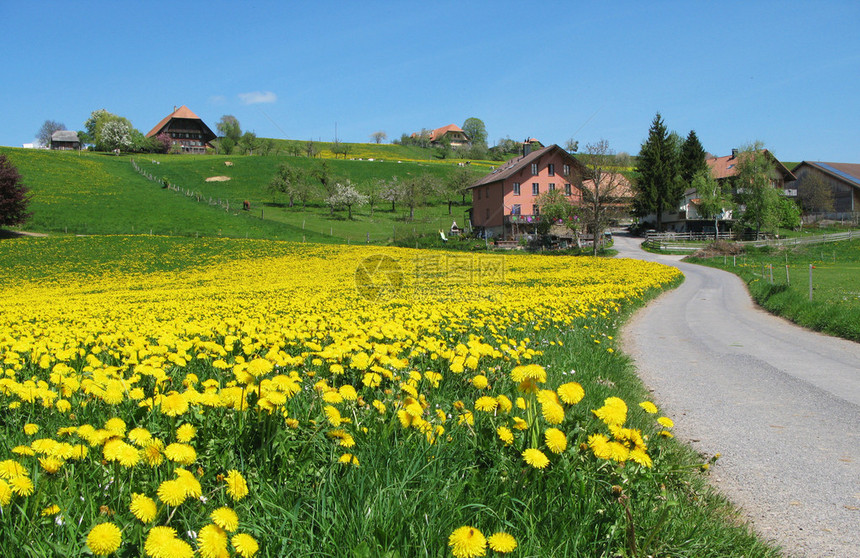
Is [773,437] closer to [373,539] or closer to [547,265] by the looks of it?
[373,539]

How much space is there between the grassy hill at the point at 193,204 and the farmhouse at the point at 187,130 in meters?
39.1

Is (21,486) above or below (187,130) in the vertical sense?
below

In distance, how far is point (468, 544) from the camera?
1771mm

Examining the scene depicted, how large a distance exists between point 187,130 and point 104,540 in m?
150

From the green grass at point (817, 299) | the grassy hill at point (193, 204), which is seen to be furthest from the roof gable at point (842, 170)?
the grassy hill at point (193, 204)

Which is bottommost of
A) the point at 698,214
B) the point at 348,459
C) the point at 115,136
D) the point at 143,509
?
the point at 348,459

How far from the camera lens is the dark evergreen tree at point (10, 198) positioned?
4312cm

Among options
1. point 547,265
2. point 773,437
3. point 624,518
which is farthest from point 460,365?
point 547,265

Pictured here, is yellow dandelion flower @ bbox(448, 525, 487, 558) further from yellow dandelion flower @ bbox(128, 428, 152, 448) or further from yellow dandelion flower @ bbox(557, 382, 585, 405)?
yellow dandelion flower @ bbox(128, 428, 152, 448)

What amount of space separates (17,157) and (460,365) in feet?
304

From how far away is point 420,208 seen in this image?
74750mm

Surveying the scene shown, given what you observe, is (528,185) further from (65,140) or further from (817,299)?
(65,140)

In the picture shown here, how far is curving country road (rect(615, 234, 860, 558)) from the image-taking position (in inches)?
129

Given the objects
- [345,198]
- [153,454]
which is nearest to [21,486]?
[153,454]
